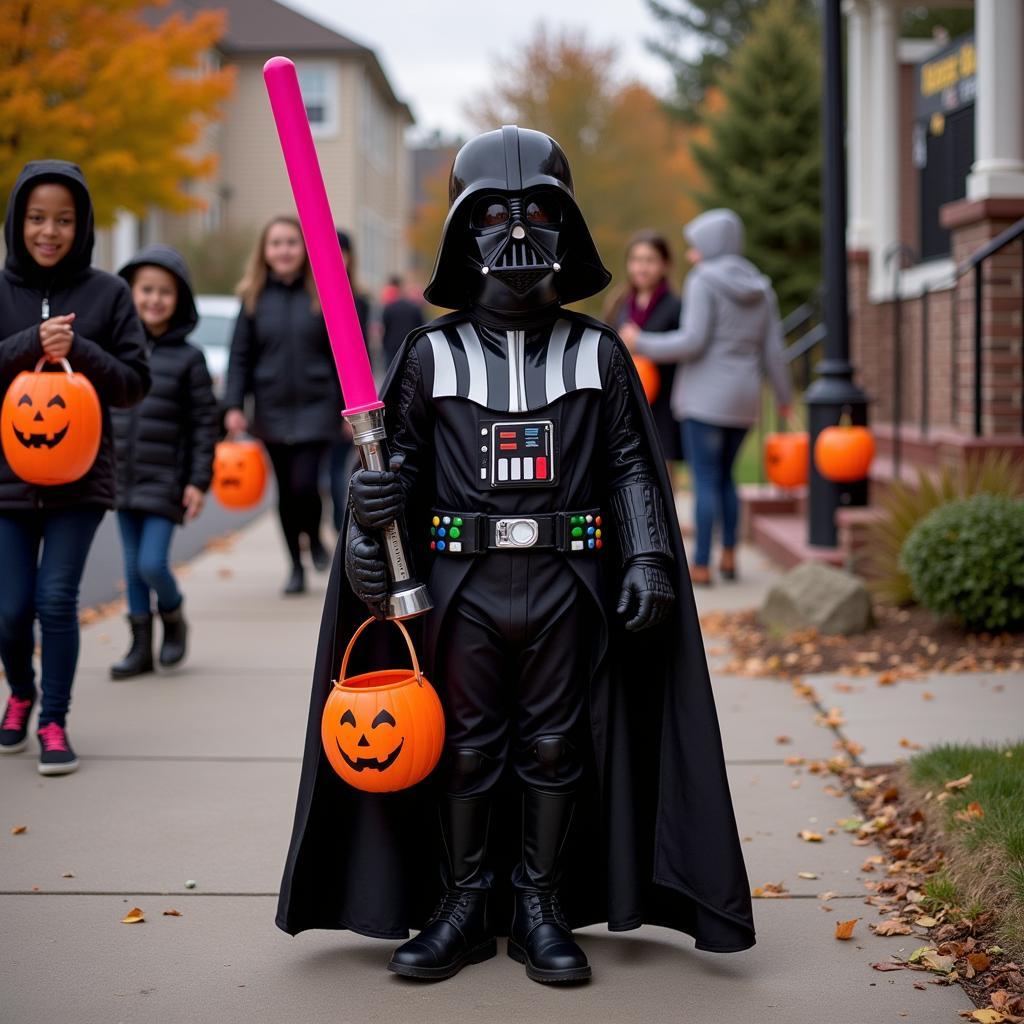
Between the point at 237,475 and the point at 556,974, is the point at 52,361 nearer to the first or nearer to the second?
the point at 556,974

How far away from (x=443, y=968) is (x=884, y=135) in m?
10.9

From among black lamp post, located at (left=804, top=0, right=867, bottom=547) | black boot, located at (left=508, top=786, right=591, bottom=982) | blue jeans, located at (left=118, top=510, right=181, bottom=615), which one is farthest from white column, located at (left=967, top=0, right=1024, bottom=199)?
black boot, located at (left=508, top=786, right=591, bottom=982)

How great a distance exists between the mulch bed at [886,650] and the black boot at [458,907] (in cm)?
322

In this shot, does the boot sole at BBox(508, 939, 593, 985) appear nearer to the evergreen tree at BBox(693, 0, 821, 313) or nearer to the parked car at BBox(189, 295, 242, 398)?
the parked car at BBox(189, 295, 242, 398)

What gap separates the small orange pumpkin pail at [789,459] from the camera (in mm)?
9438

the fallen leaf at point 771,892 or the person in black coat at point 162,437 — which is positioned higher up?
the person in black coat at point 162,437

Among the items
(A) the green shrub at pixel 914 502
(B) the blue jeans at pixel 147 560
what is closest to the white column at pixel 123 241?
(B) the blue jeans at pixel 147 560

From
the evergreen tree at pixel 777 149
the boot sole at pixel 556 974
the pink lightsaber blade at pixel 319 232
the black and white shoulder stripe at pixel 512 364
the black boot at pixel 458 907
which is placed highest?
the evergreen tree at pixel 777 149

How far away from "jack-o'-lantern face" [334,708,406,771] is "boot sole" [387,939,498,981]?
56cm

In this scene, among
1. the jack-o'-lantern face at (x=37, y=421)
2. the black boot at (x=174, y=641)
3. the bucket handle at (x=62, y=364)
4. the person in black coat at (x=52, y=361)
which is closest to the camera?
the jack-o'-lantern face at (x=37, y=421)

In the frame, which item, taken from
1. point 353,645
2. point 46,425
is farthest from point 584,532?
point 46,425

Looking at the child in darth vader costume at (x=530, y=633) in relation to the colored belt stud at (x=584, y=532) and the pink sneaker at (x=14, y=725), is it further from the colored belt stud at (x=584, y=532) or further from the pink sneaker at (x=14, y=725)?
the pink sneaker at (x=14, y=725)

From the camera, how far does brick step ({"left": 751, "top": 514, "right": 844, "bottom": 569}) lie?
8742mm

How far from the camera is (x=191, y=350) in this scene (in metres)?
6.70
